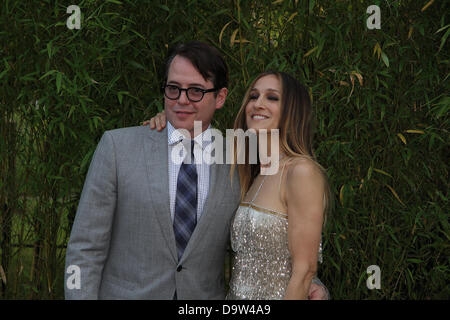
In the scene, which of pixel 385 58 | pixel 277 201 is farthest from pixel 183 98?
pixel 385 58

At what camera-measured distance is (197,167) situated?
6.08ft

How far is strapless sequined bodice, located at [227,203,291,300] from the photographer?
5.87ft

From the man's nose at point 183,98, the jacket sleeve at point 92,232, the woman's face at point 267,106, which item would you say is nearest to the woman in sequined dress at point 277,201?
the woman's face at point 267,106

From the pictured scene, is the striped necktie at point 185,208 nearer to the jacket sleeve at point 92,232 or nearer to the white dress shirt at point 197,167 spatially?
the white dress shirt at point 197,167

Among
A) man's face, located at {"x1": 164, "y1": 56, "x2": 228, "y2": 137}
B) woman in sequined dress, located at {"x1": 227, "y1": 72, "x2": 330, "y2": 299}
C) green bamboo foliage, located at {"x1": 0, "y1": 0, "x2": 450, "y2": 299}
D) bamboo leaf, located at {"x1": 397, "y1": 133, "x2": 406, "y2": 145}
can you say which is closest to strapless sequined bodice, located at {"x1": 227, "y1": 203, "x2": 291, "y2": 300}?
woman in sequined dress, located at {"x1": 227, "y1": 72, "x2": 330, "y2": 299}

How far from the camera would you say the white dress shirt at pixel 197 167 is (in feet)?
5.88

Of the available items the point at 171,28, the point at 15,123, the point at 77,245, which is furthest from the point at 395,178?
the point at 15,123

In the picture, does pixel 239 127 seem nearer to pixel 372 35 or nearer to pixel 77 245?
pixel 77 245

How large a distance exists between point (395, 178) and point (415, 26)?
755 millimetres

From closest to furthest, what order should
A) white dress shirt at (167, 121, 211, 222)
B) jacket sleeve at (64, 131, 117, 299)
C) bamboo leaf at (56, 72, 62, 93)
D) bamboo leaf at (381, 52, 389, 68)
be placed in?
1. jacket sleeve at (64, 131, 117, 299)
2. white dress shirt at (167, 121, 211, 222)
3. bamboo leaf at (56, 72, 62, 93)
4. bamboo leaf at (381, 52, 389, 68)

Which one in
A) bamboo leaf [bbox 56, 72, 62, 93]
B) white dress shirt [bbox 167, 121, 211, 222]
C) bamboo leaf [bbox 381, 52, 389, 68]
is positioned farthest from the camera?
bamboo leaf [bbox 381, 52, 389, 68]

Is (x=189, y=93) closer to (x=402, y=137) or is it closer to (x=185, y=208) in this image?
(x=185, y=208)

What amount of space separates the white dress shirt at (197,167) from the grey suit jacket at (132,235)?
0.13 ft

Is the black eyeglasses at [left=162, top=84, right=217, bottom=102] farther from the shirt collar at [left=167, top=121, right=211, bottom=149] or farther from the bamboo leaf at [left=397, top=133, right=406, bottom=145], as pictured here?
the bamboo leaf at [left=397, top=133, right=406, bottom=145]
